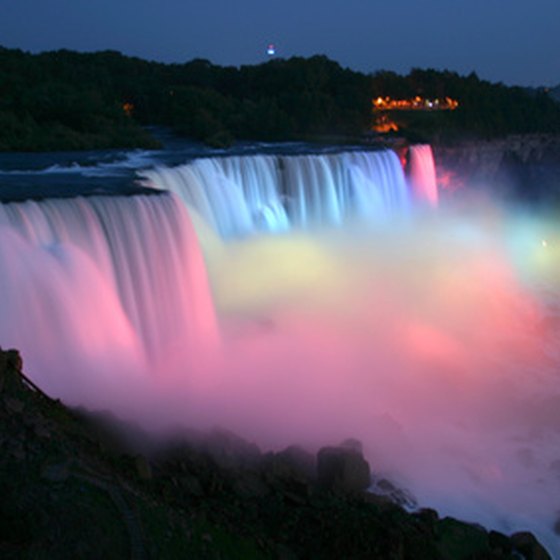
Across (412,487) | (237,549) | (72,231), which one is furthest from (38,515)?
(72,231)

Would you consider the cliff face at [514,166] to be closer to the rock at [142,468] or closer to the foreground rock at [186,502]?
the foreground rock at [186,502]

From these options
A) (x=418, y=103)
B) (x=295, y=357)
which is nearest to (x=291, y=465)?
(x=295, y=357)

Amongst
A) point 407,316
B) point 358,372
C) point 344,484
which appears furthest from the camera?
point 407,316

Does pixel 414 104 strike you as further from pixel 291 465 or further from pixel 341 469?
pixel 291 465

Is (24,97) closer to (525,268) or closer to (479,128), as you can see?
(525,268)

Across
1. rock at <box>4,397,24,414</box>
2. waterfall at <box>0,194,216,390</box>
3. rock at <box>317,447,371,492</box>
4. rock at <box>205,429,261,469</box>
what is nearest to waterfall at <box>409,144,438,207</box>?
waterfall at <box>0,194,216,390</box>
